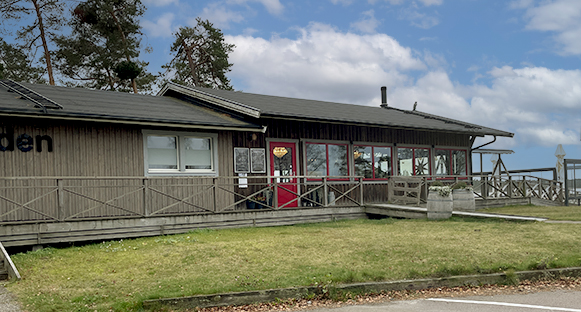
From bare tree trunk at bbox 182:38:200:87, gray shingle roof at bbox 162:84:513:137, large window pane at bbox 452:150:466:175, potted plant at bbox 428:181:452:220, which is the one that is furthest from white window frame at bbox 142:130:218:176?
bare tree trunk at bbox 182:38:200:87

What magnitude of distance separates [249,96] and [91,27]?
15.4 meters

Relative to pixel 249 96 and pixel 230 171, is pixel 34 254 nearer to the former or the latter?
pixel 230 171

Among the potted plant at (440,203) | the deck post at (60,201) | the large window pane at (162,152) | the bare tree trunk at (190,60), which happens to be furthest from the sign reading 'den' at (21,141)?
the bare tree trunk at (190,60)

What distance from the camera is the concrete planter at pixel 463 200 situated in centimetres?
1584

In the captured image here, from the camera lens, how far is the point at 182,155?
1453 cm

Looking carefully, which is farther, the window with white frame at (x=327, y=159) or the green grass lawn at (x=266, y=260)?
the window with white frame at (x=327, y=159)

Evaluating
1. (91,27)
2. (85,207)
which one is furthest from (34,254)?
(91,27)

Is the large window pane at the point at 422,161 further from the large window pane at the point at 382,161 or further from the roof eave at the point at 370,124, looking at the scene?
the large window pane at the point at 382,161

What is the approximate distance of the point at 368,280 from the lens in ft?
24.1

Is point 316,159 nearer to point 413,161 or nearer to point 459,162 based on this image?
point 413,161

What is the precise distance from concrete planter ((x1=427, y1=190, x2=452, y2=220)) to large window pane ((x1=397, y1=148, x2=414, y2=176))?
552 cm

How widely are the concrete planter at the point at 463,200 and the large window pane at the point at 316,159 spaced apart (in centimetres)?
438

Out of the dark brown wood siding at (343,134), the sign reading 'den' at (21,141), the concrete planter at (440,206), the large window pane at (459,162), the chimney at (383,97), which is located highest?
the chimney at (383,97)

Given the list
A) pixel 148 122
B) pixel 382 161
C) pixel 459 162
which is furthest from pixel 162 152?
pixel 459 162
